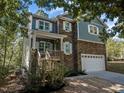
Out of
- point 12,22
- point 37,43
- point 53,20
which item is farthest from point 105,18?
point 53,20

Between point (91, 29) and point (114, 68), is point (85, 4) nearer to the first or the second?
point (91, 29)

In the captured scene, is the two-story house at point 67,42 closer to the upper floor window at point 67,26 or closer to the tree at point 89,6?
the upper floor window at point 67,26

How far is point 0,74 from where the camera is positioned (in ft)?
50.3

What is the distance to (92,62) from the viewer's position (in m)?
26.1

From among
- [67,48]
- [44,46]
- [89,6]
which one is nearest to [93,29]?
[67,48]

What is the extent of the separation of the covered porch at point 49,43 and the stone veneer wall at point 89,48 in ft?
11.2

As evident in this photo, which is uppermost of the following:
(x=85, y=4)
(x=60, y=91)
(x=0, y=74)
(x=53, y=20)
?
(x=53, y=20)

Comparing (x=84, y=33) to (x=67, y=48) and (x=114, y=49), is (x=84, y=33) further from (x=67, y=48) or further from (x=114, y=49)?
(x=114, y=49)

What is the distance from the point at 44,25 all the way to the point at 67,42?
11.9 feet

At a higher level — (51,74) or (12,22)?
(12,22)

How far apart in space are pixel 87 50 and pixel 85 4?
1694cm

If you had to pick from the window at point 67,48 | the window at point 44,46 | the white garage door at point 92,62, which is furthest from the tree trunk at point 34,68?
the white garage door at point 92,62

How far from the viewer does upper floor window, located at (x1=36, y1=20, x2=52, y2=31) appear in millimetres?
21809

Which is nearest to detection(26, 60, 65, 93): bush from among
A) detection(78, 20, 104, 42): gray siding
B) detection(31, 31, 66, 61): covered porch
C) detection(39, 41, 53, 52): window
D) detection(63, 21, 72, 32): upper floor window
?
detection(31, 31, 66, 61): covered porch
